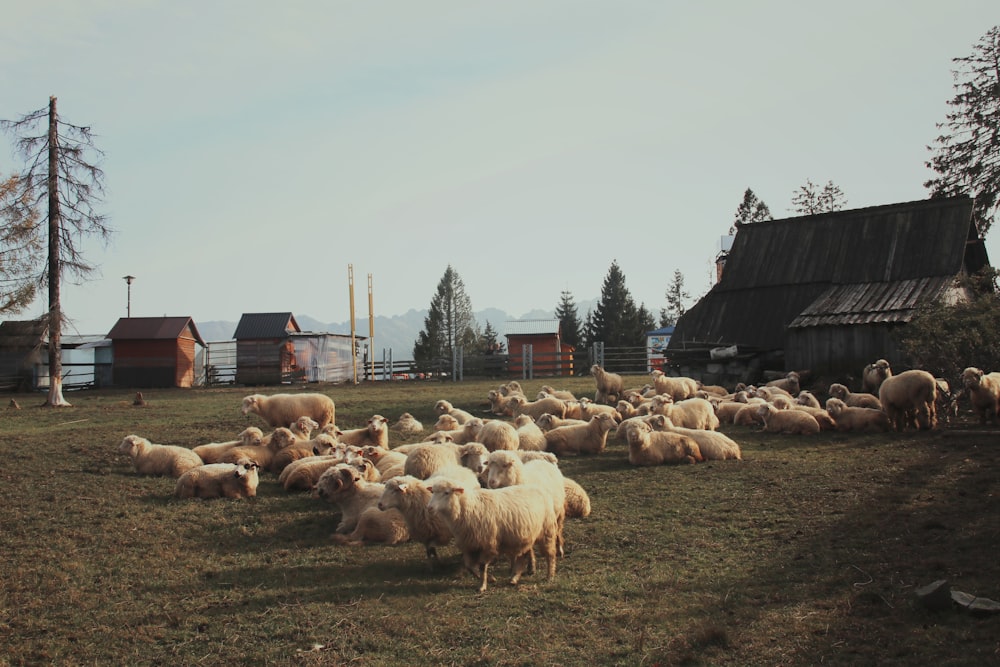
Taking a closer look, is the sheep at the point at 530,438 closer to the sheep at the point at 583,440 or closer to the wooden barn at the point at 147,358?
the sheep at the point at 583,440

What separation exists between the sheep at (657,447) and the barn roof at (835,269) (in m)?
15.2

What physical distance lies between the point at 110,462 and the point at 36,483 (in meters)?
2.02

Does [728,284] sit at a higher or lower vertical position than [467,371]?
higher

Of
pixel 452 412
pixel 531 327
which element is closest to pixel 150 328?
pixel 531 327

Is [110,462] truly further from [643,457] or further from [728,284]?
[728,284]

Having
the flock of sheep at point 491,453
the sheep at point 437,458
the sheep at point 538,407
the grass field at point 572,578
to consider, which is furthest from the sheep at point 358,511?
the sheep at point 538,407

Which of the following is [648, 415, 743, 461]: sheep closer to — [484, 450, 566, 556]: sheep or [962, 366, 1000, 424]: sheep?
[962, 366, 1000, 424]: sheep

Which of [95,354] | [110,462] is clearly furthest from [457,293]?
[110,462]

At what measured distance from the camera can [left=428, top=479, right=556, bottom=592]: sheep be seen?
7.35 metres

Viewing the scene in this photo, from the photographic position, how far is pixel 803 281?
31328 mm

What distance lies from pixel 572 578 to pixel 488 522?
40.7 inches

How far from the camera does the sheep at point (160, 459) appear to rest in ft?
41.7

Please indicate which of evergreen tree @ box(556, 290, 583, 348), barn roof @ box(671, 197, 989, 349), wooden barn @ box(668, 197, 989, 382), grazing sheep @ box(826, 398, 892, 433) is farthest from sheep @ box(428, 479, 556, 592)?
evergreen tree @ box(556, 290, 583, 348)

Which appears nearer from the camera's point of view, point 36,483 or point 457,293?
point 36,483
